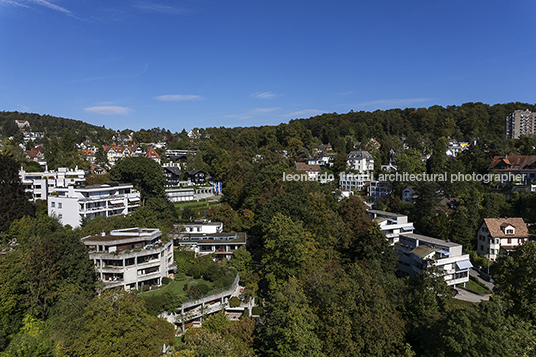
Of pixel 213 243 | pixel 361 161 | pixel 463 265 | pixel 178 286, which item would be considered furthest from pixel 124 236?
pixel 361 161

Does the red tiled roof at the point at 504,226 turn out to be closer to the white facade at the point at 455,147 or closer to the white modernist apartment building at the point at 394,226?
the white modernist apartment building at the point at 394,226

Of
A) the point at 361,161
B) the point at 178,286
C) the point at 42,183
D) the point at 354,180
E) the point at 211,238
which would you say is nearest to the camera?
the point at 178,286

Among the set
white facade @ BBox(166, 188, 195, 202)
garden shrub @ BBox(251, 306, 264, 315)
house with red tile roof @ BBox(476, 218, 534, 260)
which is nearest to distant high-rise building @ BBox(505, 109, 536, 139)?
house with red tile roof @ BBox(476, 218, 534, 260)

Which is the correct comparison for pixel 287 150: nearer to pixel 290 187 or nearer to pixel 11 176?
pixel 290 187

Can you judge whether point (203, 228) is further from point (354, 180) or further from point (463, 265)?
point (354, 180)

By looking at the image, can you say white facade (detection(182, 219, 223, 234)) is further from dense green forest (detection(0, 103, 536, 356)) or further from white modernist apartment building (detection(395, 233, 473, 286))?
white modernist apartment building (detection(395, 233, 473, 286))

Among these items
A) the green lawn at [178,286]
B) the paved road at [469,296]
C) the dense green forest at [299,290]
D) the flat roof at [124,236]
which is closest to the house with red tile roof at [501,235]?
the dense green forest at [299,290]

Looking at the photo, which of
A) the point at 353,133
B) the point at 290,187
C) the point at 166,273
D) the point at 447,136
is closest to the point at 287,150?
the point at 353,133
